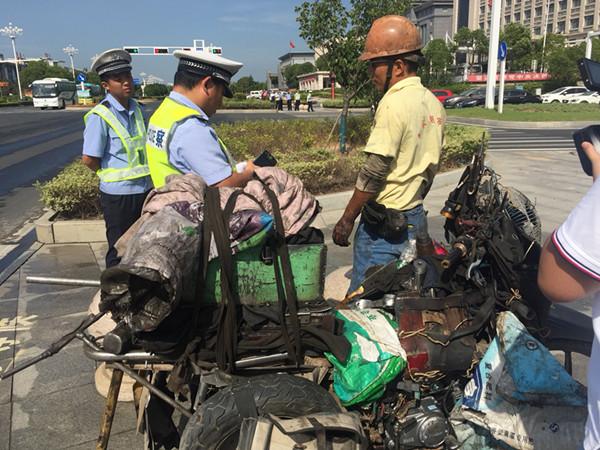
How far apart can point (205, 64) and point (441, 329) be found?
1.56 metres

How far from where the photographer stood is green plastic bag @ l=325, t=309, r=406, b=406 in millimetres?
1974

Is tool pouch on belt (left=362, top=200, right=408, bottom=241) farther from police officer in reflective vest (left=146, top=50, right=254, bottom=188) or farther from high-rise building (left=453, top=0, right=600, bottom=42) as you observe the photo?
high-rise building (left=453, top=0, right=600, bottom=42)

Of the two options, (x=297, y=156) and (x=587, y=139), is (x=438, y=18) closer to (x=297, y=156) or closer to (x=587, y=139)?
(x=297, y=156)

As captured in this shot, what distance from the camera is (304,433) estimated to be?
70.4 inches

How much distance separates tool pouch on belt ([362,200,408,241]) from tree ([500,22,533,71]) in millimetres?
63914

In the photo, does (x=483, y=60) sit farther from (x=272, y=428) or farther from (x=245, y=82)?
(x=272, y=428)

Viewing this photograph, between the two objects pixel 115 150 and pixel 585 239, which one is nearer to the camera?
pixel 585 239

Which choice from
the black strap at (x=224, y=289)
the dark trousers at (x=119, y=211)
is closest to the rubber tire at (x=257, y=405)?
the black strap at (x=224, y=289)

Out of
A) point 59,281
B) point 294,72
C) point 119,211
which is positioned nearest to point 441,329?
point 59,281

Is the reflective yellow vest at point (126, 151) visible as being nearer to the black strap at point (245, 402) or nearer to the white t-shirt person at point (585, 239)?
the black strap at point (245, 402)

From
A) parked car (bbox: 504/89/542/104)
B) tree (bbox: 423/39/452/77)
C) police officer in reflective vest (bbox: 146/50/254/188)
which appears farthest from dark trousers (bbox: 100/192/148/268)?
tree (bbox: 423/39/452/77)

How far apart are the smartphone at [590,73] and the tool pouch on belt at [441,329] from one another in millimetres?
1071

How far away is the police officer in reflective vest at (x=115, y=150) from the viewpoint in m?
3.83

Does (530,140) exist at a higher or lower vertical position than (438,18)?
lower
